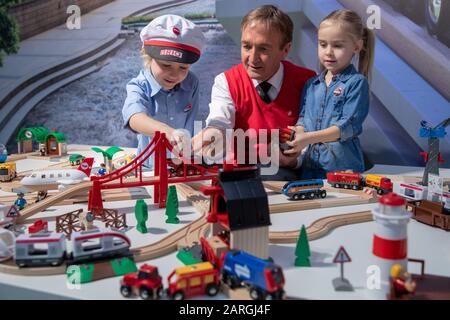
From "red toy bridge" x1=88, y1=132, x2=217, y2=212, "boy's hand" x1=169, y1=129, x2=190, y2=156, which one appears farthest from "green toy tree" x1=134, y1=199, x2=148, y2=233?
"boy's hand" x1=169, y1=129, x2=190, y2=156

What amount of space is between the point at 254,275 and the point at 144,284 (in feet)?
1.06

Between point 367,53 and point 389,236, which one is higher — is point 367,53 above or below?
above

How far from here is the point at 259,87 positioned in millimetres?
2816

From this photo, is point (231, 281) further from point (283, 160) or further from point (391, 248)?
point (283, 160)

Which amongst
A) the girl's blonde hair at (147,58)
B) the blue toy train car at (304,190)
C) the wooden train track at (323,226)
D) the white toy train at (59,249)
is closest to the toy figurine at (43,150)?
the girl's blonde hair at (147,58)

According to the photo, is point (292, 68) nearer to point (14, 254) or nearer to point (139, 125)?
point (139, 125)

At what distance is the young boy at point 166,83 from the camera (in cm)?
281

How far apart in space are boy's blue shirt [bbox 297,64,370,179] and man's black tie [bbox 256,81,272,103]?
0.22 m

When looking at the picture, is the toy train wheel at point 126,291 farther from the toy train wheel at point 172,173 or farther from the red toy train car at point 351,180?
the red toy train car at point 351,180

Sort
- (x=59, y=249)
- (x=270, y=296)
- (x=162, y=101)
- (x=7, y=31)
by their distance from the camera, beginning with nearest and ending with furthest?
(x=270, y=296)
(x=59, y=249)
(x=162, y=101)
(x=7, y=31)

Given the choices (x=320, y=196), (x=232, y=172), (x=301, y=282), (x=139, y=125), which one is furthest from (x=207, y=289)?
(x=139, y=125)

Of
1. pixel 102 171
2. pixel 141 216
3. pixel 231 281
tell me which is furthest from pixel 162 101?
pixel 231 281

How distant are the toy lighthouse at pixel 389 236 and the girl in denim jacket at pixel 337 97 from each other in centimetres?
112
